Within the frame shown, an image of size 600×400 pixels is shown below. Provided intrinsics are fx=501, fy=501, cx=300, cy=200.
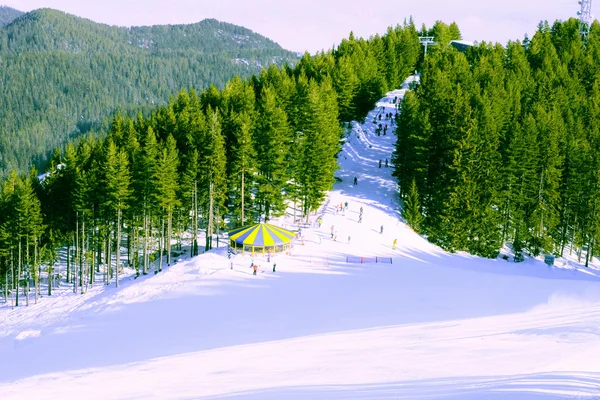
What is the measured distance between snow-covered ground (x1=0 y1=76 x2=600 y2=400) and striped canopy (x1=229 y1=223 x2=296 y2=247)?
1437mm

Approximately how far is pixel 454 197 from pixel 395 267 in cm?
1339

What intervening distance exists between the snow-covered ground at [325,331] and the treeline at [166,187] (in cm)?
538

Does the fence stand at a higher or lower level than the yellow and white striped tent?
lower

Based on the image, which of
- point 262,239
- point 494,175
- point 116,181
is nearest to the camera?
point 262,239

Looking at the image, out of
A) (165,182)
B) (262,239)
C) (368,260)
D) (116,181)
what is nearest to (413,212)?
(368,260)

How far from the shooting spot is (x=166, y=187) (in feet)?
144

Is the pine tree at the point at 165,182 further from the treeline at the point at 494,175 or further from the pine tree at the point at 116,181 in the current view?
the treeline at the point at 494,175

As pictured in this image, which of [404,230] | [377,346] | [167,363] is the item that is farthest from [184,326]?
[404,230]

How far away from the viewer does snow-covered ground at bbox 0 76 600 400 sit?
1892 centimetres

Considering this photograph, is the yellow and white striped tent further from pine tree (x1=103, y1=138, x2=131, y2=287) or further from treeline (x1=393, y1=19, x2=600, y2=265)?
treeline (x1=393, y1=19, x2=600, y2=265)

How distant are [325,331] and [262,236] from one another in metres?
15.6

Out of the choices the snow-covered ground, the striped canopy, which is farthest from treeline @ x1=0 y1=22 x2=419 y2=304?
the snow-covered ground

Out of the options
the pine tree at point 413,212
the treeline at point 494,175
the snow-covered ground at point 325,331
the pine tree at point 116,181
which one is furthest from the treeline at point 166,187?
the treeline at point 494,175

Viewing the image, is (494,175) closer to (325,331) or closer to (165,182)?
(325,331)
